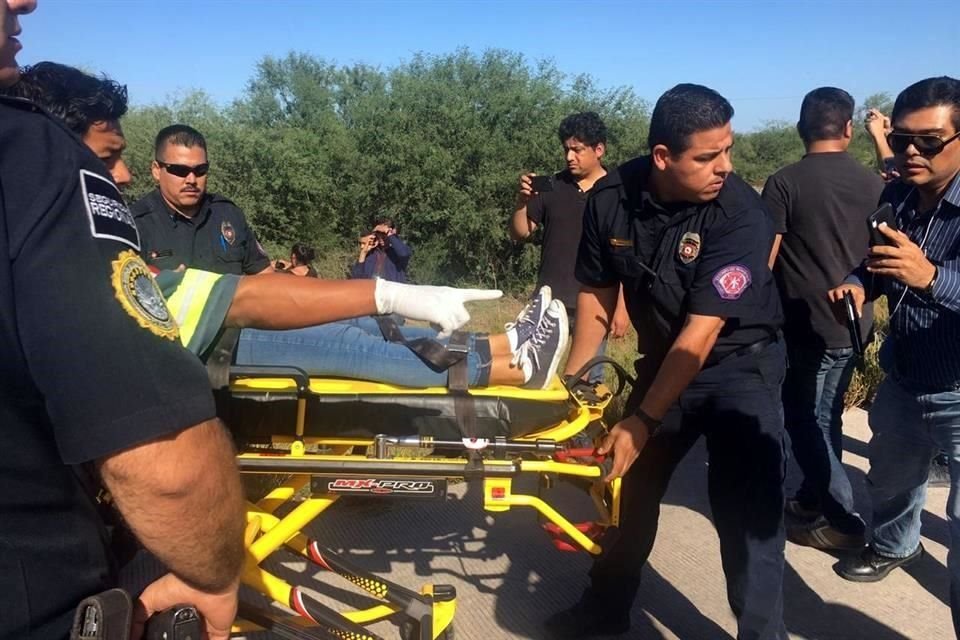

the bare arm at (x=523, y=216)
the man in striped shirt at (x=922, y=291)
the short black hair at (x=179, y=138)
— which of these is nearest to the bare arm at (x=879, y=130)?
the man in striped shirt at (x=922, y=291)

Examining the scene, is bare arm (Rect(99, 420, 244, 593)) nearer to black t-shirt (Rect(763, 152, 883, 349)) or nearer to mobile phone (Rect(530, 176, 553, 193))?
black t-shirt (Rect(763, 152, 883, 349))

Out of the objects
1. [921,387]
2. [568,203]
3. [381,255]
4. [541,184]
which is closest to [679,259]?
[921,387]

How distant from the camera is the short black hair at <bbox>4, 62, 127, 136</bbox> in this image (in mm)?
2633

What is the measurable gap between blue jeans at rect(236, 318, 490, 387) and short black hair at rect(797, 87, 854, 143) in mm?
2251

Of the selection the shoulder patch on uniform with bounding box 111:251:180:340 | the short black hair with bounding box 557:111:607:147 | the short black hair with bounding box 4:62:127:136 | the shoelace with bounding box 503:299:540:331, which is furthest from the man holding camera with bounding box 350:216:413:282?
the shoulder patch on uniform with bounding box 111:251:180:340

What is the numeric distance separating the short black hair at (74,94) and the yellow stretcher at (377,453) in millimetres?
1187

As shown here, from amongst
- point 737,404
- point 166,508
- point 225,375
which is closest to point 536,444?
point 737,404

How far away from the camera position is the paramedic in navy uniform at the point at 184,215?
400 cm

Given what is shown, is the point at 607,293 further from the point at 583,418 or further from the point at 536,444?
the point at 536,444

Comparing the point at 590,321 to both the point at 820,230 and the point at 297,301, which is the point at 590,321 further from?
the point at 820,230

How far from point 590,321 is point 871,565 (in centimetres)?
165

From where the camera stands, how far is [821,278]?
146 inches

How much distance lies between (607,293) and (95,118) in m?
2.07

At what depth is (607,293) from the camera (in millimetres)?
2992
